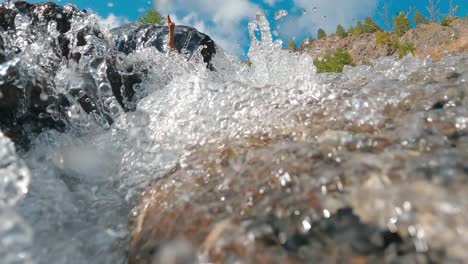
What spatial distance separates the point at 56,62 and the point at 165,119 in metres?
2.40

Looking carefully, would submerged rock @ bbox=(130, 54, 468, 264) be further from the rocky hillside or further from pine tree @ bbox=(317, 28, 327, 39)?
pine tree @ bbox=(317, 28, 327, 39)

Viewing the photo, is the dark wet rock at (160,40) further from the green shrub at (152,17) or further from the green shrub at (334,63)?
the green shrub at (334,63)

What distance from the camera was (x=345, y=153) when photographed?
1.50 metres

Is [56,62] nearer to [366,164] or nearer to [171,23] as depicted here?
[171,23]

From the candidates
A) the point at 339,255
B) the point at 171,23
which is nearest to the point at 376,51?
the point at 171,23

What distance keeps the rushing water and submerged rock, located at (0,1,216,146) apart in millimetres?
120

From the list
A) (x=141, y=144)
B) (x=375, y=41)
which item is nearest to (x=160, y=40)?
(x=141, y=144)

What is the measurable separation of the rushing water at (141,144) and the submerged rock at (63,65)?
0.39 ft

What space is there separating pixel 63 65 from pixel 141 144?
2463 millimetres

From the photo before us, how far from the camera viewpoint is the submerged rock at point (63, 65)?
8.42 ft

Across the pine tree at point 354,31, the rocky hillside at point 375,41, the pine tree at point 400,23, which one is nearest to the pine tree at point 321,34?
the rocky hillside at point 375,41

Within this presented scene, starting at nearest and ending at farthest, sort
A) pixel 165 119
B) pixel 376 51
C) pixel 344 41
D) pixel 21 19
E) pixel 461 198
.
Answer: pixel 461 198
pixel 165 119
pixel 21 19
pixel 376 51
pixel 344 41

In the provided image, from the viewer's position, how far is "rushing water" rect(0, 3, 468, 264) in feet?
5.26

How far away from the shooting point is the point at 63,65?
4305 millimetres
